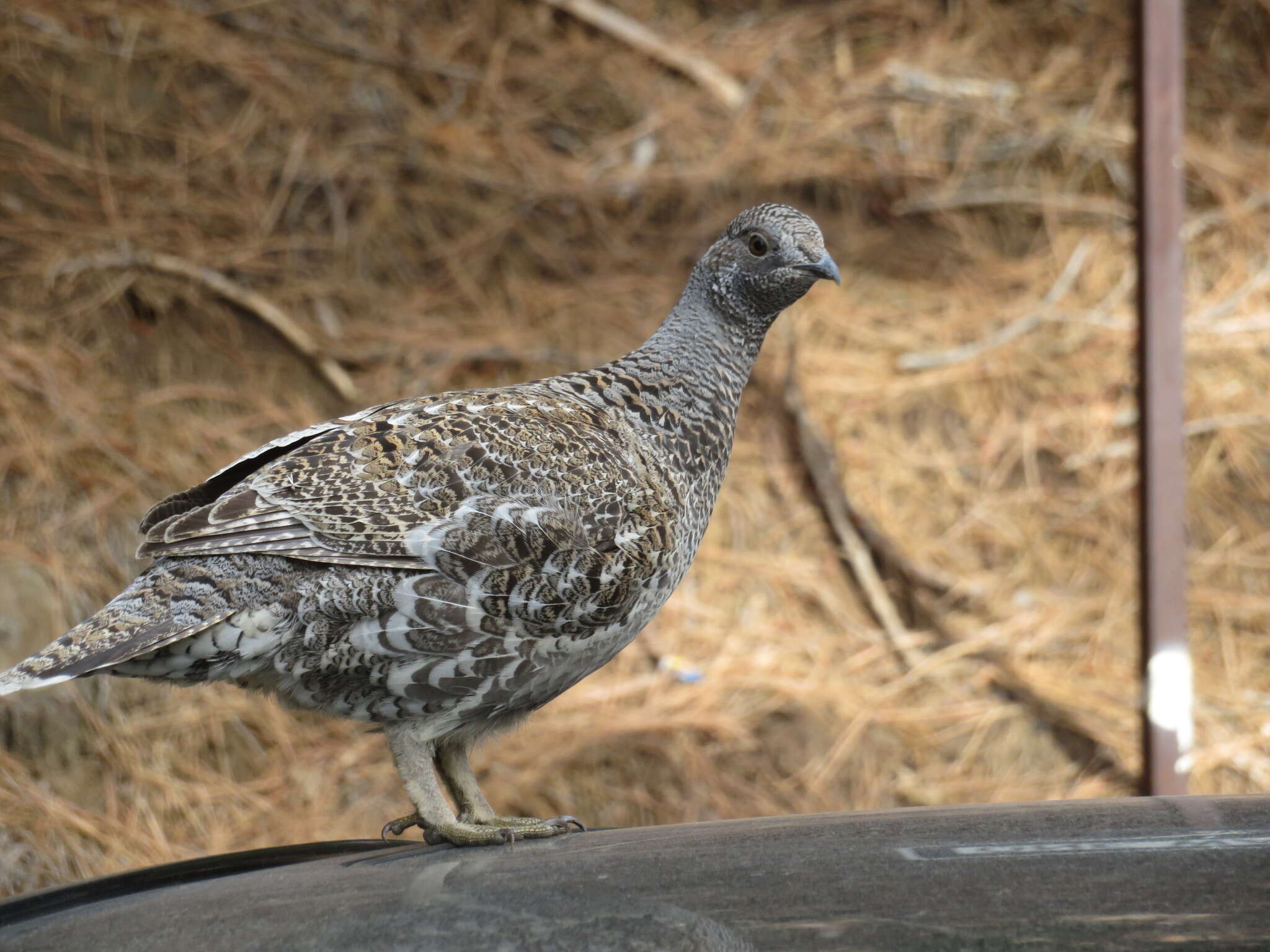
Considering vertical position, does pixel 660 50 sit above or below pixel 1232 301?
above

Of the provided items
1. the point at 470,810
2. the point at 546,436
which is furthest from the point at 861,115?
the point at 470,810

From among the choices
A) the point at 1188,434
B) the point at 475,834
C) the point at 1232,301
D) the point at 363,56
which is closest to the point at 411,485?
the point at 475,834

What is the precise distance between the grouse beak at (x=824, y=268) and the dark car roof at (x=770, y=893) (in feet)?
4.47

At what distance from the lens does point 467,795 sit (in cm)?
258

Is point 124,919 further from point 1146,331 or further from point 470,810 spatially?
point 1146,331

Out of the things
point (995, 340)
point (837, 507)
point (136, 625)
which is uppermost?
point (995, 340)

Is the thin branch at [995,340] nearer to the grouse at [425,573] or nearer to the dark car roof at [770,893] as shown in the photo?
the grouse at [425,573]

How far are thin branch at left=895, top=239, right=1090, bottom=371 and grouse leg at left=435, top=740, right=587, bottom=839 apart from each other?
356 centimetres

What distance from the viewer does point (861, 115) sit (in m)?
5.70

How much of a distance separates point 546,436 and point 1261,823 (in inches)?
58.5

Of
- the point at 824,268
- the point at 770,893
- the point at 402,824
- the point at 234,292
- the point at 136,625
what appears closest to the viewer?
the point at 770,893

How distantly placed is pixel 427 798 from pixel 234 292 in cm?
327

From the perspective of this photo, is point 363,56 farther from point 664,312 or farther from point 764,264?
point 764,264

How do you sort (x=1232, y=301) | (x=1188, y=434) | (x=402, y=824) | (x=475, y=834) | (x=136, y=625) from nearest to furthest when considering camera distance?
(x=136, y=625) < (x=475, y=834) < (x=402, y=824) < (x=1188, y=434) < (x=1232, y=301)
